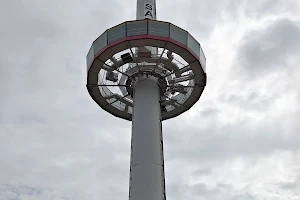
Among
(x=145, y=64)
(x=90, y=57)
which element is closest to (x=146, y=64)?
(x=145, y=64)

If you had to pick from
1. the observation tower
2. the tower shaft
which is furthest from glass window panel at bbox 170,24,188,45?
the tower shaft

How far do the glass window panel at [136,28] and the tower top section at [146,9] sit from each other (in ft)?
28.0

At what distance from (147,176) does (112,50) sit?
12.6 meters

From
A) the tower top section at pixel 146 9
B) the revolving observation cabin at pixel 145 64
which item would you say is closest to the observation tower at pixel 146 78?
the revolving observation cabin at pixel 145 64

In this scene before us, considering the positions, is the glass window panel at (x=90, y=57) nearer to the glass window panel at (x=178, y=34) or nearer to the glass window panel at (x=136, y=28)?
the glass window panel at (x=136, y=28)

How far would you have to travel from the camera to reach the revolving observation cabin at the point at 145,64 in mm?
35469

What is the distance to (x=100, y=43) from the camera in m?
36.7

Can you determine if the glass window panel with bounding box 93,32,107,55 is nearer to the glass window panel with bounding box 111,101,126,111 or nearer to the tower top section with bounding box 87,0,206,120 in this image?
the tower top section with bounding box 87,0,206,120

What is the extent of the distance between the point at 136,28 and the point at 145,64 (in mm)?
4377

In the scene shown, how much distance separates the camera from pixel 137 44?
3569cm

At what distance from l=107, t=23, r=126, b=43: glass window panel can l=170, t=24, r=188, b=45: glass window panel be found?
15.4ft

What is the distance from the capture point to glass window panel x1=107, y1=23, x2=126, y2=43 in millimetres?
35500

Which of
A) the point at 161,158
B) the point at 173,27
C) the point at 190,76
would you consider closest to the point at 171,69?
the point at 190,76

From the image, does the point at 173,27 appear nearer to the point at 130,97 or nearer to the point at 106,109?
the point at 130,97
